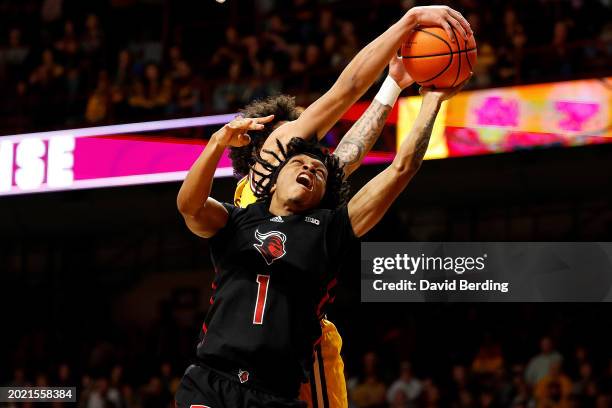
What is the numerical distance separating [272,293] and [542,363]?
7.19 metres

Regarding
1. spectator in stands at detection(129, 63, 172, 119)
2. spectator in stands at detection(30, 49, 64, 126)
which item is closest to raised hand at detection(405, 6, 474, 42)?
spectator in stands at detection(129, 63, 172, 119)

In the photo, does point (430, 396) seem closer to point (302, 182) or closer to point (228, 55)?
point (228, 55)

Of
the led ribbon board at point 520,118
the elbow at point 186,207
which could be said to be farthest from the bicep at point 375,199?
the led ribbon board at point 520,118

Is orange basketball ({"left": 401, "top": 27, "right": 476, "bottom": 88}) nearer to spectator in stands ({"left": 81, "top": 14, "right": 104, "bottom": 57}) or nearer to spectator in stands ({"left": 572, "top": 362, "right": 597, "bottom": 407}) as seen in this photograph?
spectator in stands ({"left": 572, "top": 362, "right": 597, "bottom": 407})

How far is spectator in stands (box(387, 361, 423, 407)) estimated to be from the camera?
10.5 m

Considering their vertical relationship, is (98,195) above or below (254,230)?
above

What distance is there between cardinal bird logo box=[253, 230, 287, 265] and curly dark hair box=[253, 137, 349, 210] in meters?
0.27

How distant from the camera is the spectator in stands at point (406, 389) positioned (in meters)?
10.5

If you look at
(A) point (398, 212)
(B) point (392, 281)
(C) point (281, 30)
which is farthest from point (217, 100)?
(B) point (392, 281)

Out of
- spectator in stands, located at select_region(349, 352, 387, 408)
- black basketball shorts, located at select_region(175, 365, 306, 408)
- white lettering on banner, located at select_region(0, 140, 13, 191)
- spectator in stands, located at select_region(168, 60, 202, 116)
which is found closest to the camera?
black basketball shorts, located at select_region(175, 365, 306, 408)

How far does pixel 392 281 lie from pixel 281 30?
4.32 m

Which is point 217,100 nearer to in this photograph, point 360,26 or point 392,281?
point 360,26

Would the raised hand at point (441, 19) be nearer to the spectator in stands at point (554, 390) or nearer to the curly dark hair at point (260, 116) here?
the curly dark hair at point (260, 116)

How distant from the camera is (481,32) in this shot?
40.0ft
